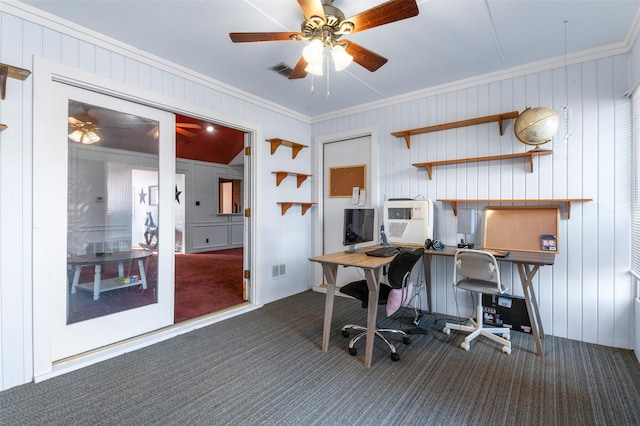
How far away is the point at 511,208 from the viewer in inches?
119

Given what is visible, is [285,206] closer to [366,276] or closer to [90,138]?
[366,276]

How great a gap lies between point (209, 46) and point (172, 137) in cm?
95

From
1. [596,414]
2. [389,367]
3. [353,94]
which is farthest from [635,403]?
[353,94]

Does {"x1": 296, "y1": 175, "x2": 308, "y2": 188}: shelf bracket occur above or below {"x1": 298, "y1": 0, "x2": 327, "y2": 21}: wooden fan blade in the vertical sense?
below

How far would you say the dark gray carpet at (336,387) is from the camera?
1773 millimetres

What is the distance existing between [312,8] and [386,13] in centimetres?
42

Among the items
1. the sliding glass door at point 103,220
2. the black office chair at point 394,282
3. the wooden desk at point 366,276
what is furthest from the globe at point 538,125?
the sliding glass door at point 103,220

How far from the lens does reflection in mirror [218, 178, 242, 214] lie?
8930mm

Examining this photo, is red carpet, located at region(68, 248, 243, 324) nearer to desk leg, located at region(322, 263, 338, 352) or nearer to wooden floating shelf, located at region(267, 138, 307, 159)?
desk leg, located at region(322, 263, 338, 352)

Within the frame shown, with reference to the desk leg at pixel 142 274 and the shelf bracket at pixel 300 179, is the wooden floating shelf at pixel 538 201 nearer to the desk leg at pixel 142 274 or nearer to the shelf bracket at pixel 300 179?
the shelf bracket at pixel 300 179

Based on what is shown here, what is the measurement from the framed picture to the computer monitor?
1.82 metres

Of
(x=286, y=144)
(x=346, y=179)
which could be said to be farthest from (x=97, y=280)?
(x=346, y=179)

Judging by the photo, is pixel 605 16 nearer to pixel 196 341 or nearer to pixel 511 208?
pixel 511 208

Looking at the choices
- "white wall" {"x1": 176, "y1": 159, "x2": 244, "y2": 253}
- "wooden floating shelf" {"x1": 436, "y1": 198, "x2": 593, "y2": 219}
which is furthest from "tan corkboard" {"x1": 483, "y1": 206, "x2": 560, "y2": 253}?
"white wall" {"x1": 176, "y1": 159, "x2": 244, "y2": 253}
